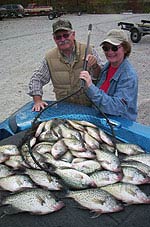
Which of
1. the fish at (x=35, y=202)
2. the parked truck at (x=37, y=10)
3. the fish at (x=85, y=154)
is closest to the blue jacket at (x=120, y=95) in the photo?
the fish at (x=85, y=154)

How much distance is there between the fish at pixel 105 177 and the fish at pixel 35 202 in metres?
0.29

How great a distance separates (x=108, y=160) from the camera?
2.34 meters

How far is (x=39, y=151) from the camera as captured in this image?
2.53 meters

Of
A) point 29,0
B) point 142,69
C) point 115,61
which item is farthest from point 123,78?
point 29,0

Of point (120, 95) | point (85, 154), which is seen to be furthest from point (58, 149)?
point (120, 95)

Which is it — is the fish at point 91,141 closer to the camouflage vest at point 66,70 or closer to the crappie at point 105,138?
the crappie at point 105,138

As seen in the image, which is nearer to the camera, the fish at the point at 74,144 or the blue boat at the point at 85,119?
the fish at the point at 74,144

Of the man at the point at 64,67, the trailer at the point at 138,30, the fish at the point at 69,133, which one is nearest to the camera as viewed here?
the fish at the point at 69,133

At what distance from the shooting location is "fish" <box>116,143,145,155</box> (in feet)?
8.47

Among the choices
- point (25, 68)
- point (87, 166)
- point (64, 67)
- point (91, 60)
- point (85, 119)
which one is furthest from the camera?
point (25, 68)

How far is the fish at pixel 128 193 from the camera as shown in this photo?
205cm

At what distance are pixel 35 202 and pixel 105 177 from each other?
1.54 ft

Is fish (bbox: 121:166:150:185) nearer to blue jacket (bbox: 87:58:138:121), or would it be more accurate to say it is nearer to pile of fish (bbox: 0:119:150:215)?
pile of fish (bbox: 0:119:150:215)

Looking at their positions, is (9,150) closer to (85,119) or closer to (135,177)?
(85,119)
